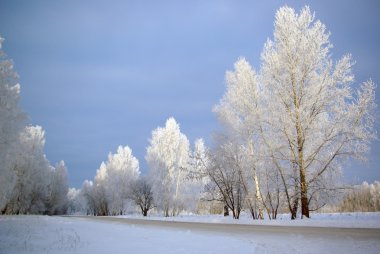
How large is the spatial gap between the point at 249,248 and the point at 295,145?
1016 cm

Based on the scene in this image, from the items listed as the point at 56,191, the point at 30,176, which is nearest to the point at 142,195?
the point at 30,176

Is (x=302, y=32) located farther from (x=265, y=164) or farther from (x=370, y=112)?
(x=265, y=164)

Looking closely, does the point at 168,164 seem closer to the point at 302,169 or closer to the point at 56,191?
the point at 302,169

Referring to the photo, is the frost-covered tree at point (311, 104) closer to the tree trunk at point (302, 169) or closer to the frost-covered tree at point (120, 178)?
the tree trunk at point (302, 169)

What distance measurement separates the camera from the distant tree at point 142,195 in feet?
181

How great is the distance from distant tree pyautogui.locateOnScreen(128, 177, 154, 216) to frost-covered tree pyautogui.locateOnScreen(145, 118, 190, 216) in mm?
9438

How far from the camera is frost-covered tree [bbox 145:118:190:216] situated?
43.9 meters

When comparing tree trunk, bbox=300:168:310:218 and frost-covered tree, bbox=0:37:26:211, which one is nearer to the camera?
tree trunk, bbox=300:168:310:218

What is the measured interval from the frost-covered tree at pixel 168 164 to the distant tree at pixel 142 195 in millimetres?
9438

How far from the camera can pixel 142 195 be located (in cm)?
5806

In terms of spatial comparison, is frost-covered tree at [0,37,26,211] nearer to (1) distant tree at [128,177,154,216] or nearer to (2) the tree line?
(2) the tree line

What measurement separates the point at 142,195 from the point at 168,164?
15.2m

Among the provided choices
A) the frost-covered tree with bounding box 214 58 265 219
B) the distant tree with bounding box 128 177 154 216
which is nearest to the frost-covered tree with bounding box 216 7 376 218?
the frost-covered tree with bounding box 214 58 265 219

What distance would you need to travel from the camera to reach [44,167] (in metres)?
59.7
